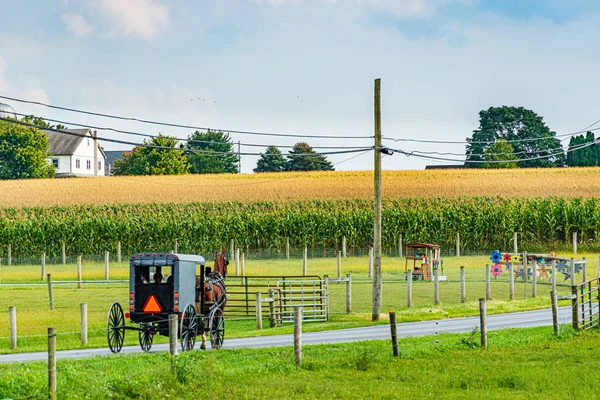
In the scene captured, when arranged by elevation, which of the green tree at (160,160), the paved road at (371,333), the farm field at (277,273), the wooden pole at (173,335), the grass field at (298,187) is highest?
the green tree at (160,160)

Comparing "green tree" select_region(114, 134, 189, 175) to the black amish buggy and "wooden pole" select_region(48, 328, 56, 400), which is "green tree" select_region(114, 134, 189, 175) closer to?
the black amish buggy

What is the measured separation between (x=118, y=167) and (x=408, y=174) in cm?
6118

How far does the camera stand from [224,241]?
221 ft

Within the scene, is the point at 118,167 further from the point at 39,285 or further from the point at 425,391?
the point at 425,391

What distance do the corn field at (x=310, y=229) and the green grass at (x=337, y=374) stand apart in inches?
1716

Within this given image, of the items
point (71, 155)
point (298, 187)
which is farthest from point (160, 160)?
point (298, 187)

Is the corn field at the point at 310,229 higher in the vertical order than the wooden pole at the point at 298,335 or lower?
higher

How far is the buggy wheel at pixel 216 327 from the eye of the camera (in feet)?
83.6

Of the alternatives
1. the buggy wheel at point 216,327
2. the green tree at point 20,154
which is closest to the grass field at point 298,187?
the green tree at point 20,154

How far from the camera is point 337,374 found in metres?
19.2

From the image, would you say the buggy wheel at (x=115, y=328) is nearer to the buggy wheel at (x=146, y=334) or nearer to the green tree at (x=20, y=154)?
the buggy wheel at (x=146, y=334)

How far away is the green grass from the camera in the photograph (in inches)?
656

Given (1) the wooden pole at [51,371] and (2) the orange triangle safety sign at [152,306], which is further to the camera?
(2) the orange triangle safety sign at [152,306]

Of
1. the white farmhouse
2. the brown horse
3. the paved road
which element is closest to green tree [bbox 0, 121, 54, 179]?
the white farmhouse
